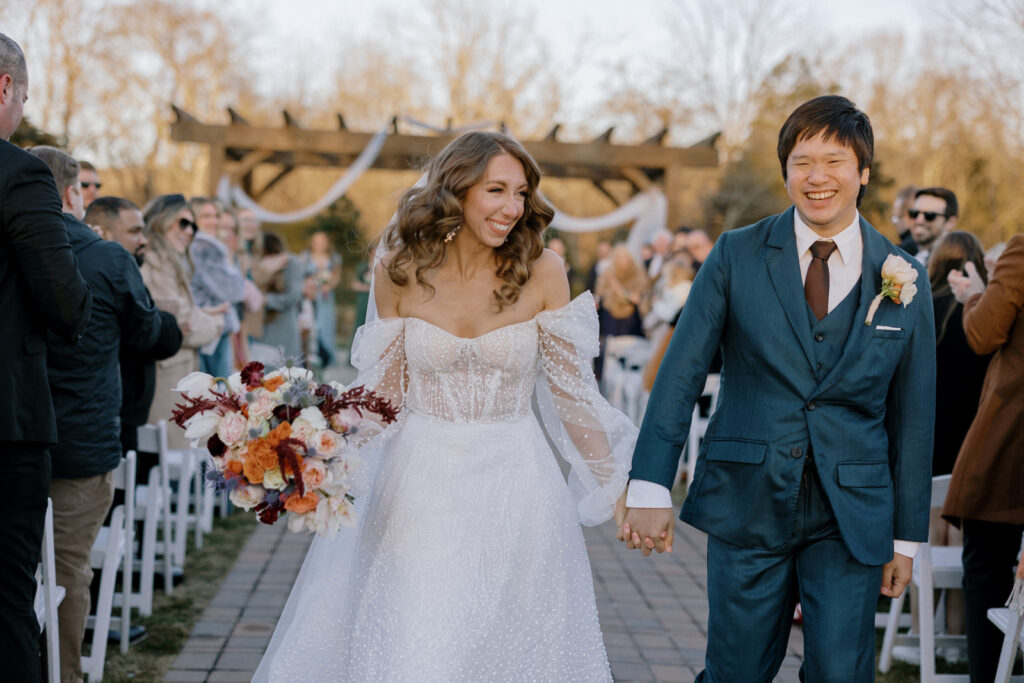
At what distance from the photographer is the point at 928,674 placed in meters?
4.26

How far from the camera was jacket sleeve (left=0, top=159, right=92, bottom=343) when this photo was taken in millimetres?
3020

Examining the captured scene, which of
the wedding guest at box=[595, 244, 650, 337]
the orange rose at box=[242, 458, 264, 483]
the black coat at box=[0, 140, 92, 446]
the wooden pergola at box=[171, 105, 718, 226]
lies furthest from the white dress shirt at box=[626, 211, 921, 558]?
the wooden pergola at box=[171, 105, 718, 226]

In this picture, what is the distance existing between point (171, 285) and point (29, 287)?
139 inches

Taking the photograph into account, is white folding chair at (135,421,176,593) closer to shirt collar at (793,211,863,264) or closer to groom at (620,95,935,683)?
groom at (620,95,935,683)

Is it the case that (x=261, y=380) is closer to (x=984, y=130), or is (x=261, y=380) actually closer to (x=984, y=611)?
(x=984, y=611)

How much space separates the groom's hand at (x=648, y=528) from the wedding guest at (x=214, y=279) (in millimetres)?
4961

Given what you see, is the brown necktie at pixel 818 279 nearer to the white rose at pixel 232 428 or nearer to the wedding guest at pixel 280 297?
the white rose at pixel 232 428

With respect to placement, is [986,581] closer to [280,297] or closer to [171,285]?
[171,285]

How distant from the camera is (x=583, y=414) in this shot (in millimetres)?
3650

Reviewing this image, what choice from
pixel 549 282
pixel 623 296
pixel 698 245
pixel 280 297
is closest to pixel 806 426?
pixel 549 282

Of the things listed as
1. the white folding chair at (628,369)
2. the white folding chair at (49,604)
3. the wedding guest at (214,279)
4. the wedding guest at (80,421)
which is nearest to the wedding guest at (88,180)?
the wedding guest at (214,279)

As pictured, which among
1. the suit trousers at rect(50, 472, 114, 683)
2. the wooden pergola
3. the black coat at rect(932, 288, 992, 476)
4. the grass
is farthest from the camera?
the wooden pergola

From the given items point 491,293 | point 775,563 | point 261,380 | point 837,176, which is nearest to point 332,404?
point 261,380

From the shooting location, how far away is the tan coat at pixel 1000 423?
3906mm
